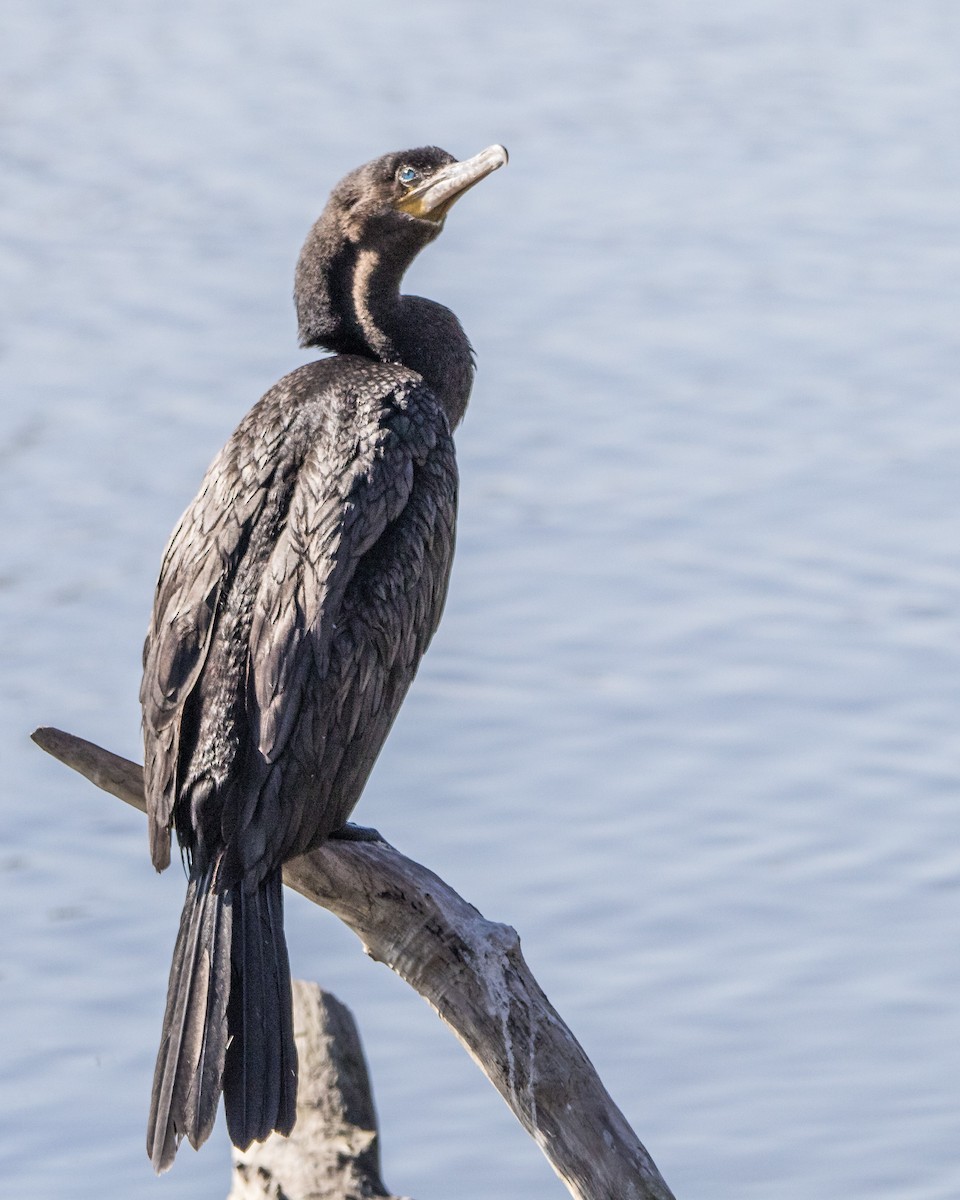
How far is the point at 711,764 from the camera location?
307 inches

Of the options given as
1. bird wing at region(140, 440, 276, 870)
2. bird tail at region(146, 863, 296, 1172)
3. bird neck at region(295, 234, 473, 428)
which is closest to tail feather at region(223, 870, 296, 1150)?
bird tail at region(146, 863, 296, 1172)

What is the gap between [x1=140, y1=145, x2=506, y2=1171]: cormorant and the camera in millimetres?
4098

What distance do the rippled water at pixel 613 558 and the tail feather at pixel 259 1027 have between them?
2.05 meters

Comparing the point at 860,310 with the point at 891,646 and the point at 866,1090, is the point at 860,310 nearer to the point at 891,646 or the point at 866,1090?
the point at 891,646

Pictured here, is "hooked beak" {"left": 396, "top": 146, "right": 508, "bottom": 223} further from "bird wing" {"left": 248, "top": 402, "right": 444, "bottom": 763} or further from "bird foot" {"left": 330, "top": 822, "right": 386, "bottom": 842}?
"bird foot" {"left": 330, "top": 822, "right": 386, "bottom": 842}

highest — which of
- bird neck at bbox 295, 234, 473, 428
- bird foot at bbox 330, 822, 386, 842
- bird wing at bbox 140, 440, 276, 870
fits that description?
bird neck at bbox 295, 234, 473, 428

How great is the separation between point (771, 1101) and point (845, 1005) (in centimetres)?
49

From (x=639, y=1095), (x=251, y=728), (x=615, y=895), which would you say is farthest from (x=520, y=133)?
(x=251, y=728)

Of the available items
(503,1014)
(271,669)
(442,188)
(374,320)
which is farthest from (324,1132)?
(442,188)

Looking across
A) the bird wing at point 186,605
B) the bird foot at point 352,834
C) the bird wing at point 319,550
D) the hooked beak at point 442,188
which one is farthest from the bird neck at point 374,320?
the bird foot at point 352,834

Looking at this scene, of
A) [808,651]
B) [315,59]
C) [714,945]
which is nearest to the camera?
[714,945]

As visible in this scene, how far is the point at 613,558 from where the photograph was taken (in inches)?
364

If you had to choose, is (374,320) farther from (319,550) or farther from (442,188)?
(319,550)

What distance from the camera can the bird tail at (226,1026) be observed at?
4.01m
